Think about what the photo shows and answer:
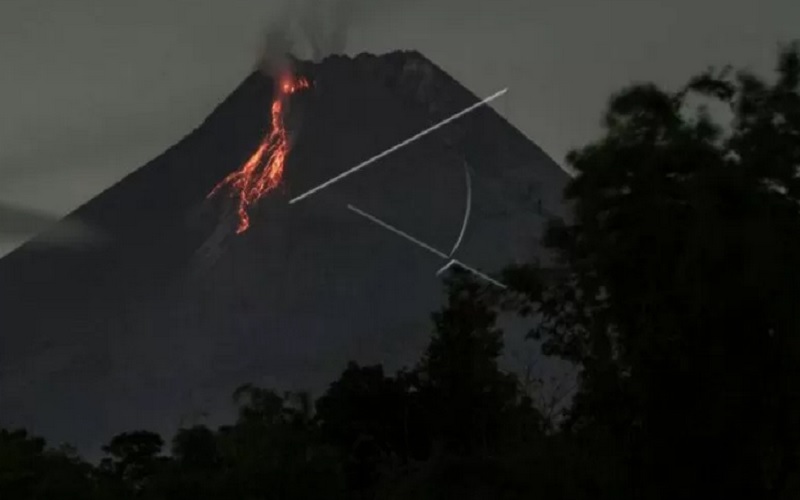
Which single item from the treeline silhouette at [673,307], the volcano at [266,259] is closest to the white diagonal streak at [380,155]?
the volcano at [266,259]

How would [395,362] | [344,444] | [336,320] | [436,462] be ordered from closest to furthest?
1. [436,462]
2. [344,444]
3. [395,362]
4. [336,320]

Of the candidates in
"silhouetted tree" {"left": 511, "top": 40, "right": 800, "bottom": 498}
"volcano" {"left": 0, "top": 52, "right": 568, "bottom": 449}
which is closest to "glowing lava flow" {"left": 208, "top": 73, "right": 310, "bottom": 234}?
"volcano" {"left": 0, "top": 52, "right": 568, "bottom": 449}

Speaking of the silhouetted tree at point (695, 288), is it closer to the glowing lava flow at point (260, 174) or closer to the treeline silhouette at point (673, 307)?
the treeline silhouette at point (673, 307)

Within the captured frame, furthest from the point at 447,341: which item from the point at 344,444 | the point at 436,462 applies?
the point at 436,462

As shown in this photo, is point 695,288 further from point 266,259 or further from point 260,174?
point 260,174

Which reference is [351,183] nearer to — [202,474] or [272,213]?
[272,213]

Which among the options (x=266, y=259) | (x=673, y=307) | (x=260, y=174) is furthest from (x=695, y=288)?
(x=260, y=174)

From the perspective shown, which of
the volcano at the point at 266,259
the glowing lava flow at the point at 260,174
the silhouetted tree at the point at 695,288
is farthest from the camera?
the glowing lava flow at the point at 260,174
